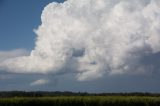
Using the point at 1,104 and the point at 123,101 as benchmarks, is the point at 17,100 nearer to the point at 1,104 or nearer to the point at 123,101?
the point at 1,104

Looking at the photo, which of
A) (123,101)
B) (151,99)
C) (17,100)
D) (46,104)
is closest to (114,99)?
(123,101)

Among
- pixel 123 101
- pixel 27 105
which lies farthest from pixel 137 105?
pixel 27 105

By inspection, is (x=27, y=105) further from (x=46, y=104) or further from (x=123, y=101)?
(x=123, y=101)

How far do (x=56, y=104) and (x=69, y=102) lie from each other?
6.41 ft

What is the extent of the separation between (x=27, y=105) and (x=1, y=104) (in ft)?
12.5

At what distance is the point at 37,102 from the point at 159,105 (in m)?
17.9

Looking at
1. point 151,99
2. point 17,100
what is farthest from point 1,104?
point 151,99

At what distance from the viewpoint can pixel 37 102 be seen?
66.1 metres

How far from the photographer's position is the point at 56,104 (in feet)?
214

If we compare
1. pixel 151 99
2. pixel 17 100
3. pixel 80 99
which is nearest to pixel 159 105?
pixel 151 99

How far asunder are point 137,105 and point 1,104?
64.9ft

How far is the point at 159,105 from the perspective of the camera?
65.8 meters

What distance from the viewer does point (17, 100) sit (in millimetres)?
65625

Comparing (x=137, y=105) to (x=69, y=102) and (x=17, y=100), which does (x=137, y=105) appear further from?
(x=17, y=100)
